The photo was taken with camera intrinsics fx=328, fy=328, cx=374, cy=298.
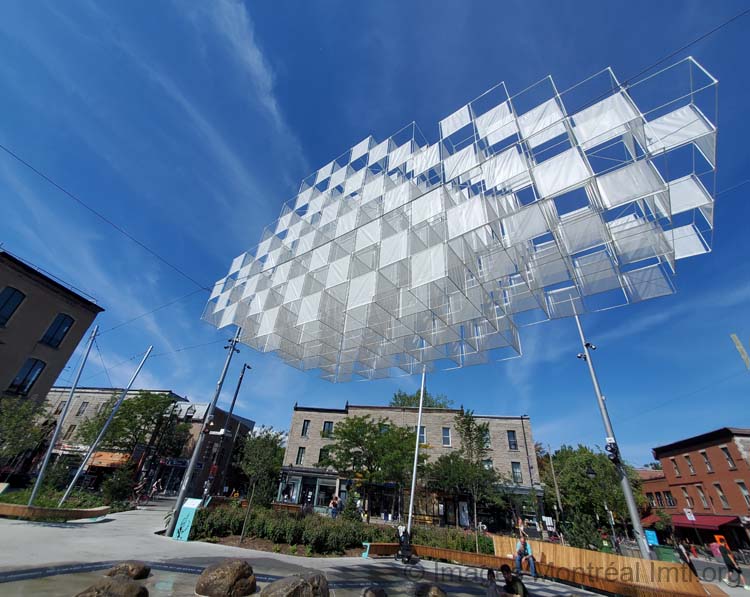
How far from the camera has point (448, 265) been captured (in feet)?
34.3

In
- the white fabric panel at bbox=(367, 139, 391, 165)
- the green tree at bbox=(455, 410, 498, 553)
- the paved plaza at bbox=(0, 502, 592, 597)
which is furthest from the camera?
the green tree at bbox=(455, 410, 498, 553)

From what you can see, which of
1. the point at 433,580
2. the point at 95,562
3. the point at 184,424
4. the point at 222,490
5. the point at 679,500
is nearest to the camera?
the point at 95,562

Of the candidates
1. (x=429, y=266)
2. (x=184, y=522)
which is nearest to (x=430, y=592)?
(x=429, y=266)

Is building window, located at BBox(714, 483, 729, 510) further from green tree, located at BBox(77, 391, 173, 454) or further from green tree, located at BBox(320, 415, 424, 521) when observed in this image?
green tree, located at BBox(77, 391, 173, 454)

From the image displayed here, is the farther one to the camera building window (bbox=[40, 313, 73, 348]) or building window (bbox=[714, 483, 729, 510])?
building window (bbox=[714, 483, 729, 510])

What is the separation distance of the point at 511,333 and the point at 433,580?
9.38 metres

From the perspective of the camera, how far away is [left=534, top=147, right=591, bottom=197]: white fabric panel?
28.5ft

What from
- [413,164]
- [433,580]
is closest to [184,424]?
[433,580]

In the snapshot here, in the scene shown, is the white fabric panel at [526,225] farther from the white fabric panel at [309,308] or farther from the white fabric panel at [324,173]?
the white fabric panel at [324,173]

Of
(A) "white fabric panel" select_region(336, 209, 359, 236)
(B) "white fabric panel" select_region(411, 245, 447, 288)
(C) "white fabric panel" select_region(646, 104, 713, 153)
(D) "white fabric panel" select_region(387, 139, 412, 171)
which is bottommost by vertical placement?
(B) "white fabric panel" select_region(411, 245, 447, 288)

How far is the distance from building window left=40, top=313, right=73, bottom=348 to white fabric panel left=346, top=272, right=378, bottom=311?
26920mm

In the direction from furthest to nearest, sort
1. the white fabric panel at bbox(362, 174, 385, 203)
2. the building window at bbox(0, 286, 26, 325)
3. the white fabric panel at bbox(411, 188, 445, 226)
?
the building window at bbox(0, 286, 26, 325) → the white fabric panel at bbox(362, 174, 385, 203) → the white fabric panel at bbox(411, 188, 445, 226)

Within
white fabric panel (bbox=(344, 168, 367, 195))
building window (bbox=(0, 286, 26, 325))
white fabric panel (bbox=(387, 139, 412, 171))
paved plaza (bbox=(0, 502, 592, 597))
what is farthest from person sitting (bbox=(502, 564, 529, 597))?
building window (bbox=(0, 286, 26, 325))

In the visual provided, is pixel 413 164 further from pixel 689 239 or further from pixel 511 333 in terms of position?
pixel 689 239
